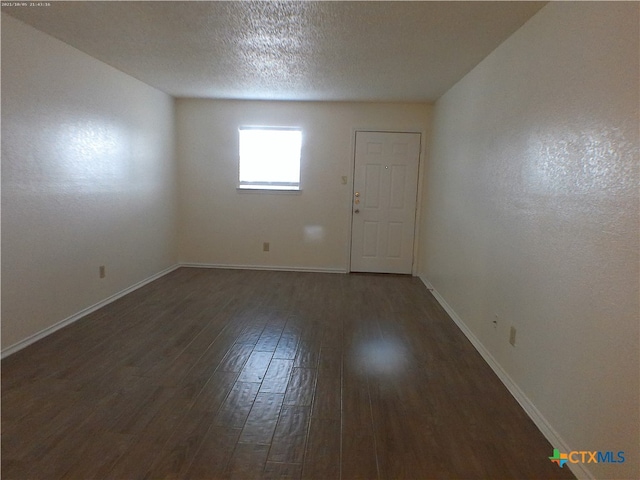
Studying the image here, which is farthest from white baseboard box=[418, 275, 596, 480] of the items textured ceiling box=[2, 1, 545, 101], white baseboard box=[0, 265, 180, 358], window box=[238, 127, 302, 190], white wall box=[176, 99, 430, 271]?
white baseboard box=[0, 265, 180, 358]

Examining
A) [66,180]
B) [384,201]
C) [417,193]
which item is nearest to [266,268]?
[384,201]

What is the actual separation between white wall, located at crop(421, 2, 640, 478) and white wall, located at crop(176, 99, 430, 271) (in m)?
2.30

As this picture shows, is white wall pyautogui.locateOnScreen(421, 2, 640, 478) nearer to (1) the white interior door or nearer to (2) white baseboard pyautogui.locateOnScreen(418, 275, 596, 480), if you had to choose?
(2) white baseboard pyautogui.locateOnScreen(418, 275, 596, 480)

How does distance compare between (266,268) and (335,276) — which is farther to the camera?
(266,268)

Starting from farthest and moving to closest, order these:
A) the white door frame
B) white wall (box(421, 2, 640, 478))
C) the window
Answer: the window → the white door frame → white wall (box(421, 2, 640, 478))

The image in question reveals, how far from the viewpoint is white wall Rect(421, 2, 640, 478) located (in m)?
1.54

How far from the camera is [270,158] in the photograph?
5457 mm

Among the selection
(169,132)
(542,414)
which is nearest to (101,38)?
(169,132)

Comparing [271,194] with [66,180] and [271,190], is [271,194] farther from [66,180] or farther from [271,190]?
[66,180]

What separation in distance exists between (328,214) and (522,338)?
3.42 metres

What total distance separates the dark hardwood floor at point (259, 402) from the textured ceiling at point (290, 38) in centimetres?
229

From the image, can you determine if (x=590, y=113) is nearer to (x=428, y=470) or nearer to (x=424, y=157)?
(x=428, y=470)

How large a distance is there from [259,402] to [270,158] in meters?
3.83

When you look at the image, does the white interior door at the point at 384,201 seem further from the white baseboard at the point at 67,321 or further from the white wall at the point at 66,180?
the white baseboard at the point at 67,321
